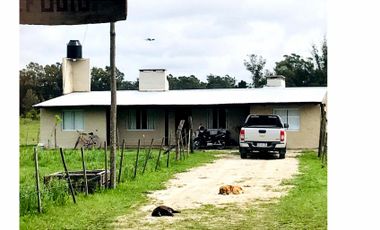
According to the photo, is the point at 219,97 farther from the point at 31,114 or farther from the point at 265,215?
the point at 31,114

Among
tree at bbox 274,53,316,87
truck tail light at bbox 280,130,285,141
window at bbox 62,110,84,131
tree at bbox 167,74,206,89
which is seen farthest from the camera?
window at bbox 62,110,84,131

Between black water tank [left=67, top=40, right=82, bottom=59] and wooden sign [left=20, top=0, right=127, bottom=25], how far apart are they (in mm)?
741

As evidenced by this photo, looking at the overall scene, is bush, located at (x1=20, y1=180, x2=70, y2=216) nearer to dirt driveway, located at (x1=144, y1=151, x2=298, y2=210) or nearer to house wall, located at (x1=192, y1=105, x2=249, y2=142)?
dirt driveway, located at (x1=144, y1=151, x2=298, y2=210)

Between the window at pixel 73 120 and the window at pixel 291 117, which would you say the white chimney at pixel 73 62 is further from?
the window at pixel 291 117

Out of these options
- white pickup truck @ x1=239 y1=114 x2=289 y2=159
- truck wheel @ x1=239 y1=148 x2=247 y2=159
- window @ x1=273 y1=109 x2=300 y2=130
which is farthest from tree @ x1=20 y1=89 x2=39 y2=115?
window @ x1=273 y1=109 x2=300 y2=130

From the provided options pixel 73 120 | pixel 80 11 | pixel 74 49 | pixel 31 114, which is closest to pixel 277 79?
pixel 73 120

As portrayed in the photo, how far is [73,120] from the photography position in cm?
1095

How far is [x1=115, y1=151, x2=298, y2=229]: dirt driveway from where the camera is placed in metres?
5.25

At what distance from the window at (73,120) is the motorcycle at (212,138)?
8.89 feet

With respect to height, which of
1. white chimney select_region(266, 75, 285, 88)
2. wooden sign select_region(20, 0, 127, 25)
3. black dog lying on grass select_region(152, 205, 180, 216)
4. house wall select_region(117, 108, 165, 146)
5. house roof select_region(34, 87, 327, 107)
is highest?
white chimney select_region(266, 75, 285, 88)

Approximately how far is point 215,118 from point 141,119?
1467 mm

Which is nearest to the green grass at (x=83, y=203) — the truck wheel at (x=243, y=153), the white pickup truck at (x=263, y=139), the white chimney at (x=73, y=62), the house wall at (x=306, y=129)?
the white chimney at (x=73, y=62)

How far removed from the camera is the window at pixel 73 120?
34.6 ft
